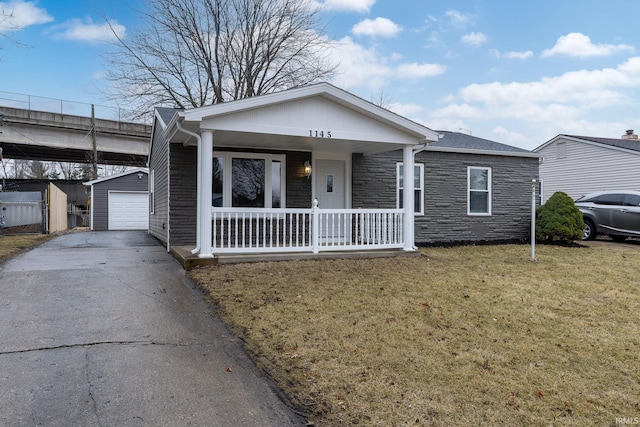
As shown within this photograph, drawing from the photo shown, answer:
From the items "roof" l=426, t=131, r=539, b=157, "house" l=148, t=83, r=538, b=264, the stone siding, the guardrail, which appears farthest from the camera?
the guardrail

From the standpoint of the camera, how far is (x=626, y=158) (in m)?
16.5

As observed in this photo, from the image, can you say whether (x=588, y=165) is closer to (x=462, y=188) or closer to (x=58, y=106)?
(x=462, y=188)

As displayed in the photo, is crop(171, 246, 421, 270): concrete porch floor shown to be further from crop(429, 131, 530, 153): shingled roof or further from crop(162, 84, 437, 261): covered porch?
crop(429, 131, 530, 153): shingled roof

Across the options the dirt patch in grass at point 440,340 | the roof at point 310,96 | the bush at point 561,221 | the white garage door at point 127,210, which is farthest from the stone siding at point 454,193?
the white garage door at point 127,210

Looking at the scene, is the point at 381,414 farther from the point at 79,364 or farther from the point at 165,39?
the point at 165,39

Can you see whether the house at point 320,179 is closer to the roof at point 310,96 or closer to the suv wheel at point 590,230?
the roof at point 310,96

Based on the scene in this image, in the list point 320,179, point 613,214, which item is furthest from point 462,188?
point 613,214

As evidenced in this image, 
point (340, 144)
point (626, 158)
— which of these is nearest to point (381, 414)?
point (340, 144)

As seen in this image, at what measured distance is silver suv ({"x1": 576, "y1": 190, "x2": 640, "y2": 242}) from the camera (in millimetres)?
12297

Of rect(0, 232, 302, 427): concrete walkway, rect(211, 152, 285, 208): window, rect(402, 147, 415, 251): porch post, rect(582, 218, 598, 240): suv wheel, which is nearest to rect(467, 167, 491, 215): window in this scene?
rect(582, 218, 598, 240): suv wheel

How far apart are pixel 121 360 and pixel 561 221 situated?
38.3 feet

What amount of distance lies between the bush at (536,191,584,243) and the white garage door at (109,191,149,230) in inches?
685

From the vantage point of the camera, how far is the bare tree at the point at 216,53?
64.1 feet

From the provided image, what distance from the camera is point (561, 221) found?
451 inches
